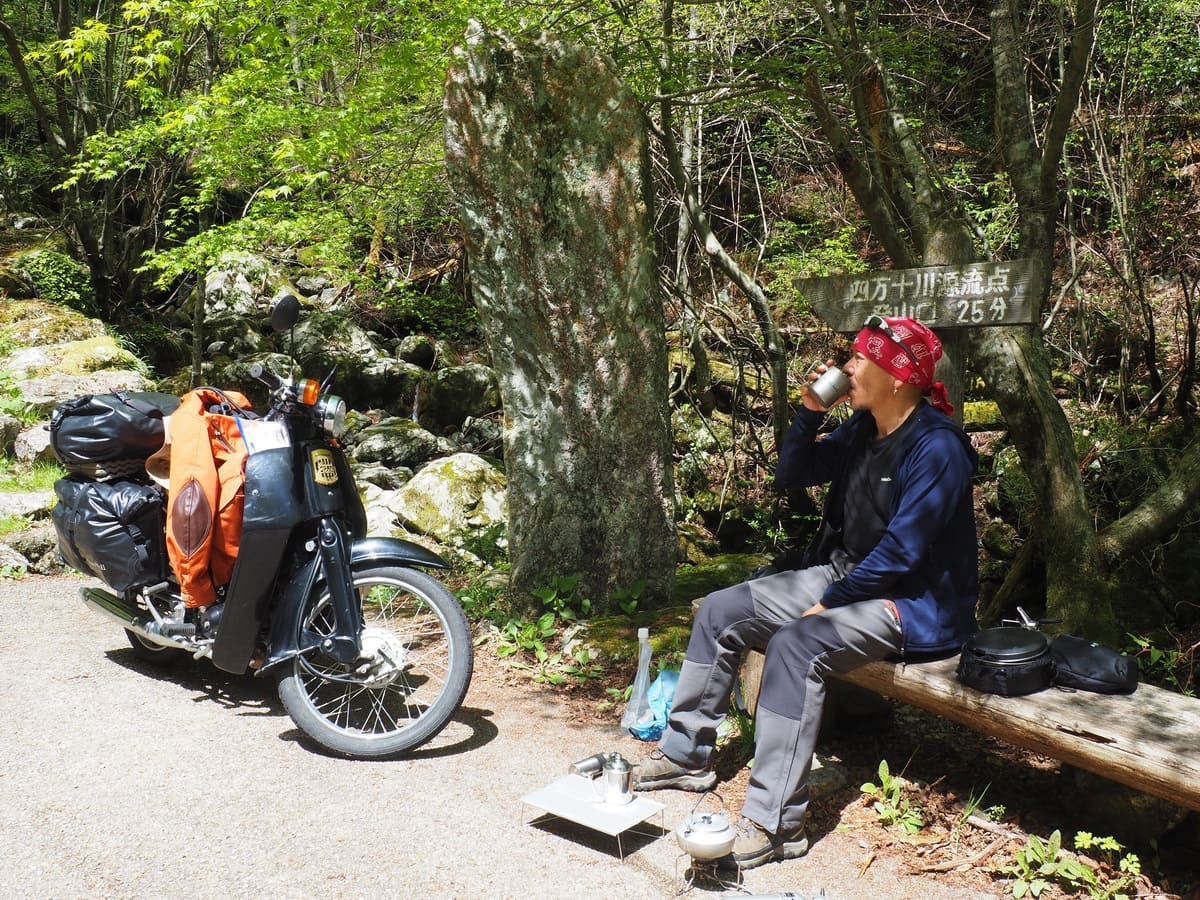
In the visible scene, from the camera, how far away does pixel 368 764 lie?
3592mm

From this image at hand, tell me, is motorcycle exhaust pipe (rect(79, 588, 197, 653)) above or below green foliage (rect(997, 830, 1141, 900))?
above

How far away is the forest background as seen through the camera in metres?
5.16

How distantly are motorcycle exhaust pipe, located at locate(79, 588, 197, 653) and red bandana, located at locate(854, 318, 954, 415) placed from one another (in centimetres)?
A: 298

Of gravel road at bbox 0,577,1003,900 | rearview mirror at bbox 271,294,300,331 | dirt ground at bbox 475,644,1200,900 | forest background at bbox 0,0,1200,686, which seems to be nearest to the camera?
gravel road at bbox 0,577,1003,900

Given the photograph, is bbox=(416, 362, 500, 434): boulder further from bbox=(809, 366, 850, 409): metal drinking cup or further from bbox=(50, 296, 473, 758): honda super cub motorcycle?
bbox=(809, 366, 850, 409): metal drinking cup

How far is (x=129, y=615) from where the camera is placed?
4.29 meters

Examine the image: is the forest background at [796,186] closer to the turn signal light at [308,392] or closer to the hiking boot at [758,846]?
the turn signal light at [308,392]

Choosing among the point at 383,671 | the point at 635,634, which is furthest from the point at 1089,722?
the point at 635,634

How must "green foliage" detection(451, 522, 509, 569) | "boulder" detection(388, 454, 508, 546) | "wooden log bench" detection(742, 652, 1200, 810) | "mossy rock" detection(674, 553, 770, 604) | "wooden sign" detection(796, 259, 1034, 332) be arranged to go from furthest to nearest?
"boulder" detection(388, 454, 508, 546) < "green foliage" detection(451, 522, 509, 569) < "mossy rock" detection(674, 553, 770, 604) < "wooden sign" detection(796, 259, 1034, 332) < "wooden log bench" detection(742, 652, 1200, 810)

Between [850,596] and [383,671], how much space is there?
180cm

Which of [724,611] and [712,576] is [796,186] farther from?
[724,611]

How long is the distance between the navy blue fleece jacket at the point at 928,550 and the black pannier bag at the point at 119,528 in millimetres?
2858

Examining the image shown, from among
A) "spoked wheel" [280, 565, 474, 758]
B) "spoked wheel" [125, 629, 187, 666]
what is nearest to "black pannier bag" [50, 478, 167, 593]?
"spoked wheel" [125, 629, 187, 666]

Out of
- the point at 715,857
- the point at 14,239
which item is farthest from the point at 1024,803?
the point at 14,239
